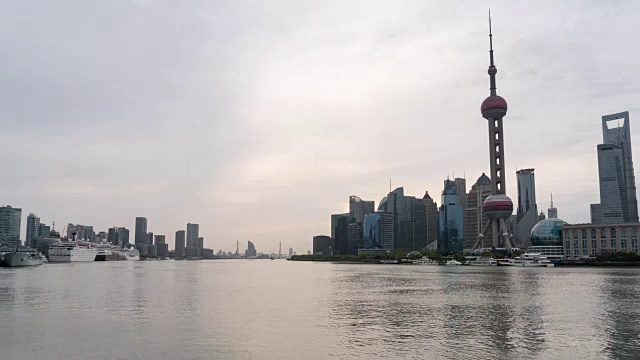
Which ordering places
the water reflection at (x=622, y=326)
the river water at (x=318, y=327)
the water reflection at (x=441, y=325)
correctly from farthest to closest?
the water reflection at (x=441, y=325) < the river water at (x=318, y=327) < the water reflection at (x=622, y=326)

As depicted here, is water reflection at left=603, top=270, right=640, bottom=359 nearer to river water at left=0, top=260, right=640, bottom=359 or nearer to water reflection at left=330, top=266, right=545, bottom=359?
river water at left=0, top=260, right=640, bottom=359

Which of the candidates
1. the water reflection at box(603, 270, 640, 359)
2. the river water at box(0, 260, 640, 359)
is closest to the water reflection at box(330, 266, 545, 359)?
the river water at box(0, 260, 640, 359)

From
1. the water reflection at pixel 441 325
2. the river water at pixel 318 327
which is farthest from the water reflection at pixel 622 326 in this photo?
the water reflection at pixel 441 325

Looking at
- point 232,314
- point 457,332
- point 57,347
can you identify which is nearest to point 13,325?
point 57,347

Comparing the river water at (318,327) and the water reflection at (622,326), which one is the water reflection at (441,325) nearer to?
the river water at (318,327)

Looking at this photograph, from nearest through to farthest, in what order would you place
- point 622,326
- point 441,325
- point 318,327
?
point 622,326
point 318,327
point 441,325

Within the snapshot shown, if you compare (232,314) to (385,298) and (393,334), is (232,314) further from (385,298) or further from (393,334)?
(385,298)

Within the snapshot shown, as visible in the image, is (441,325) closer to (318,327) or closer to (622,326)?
(318,327)

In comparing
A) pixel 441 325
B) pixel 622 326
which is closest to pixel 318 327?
pixel 441 325

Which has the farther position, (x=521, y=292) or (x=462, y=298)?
(x=521, y=292)

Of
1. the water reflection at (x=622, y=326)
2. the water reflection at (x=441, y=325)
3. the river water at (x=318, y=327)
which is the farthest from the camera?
the water reflection at (x=441, y=325)

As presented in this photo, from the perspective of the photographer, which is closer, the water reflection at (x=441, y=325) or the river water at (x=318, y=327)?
the river water at (x=318, y=327)

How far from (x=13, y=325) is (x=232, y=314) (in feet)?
75.1

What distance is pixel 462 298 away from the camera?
259ft
